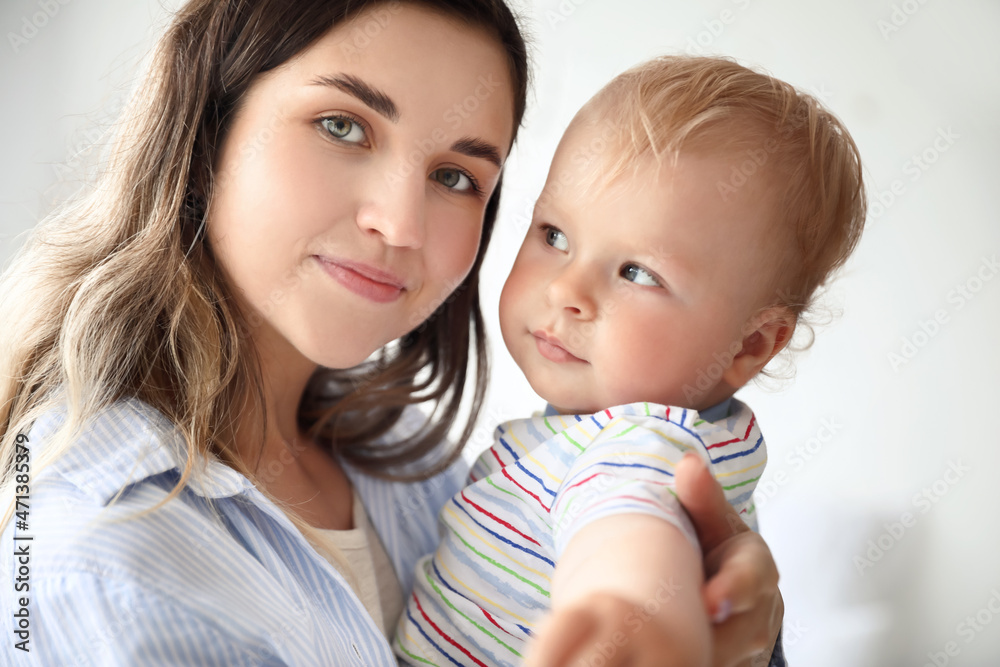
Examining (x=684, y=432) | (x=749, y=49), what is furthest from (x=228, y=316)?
(x=749, y=49)

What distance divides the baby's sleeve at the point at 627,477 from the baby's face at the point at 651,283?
0.16 metres

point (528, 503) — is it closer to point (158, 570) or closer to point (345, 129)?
point (158, 570)

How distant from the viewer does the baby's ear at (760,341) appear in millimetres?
1140

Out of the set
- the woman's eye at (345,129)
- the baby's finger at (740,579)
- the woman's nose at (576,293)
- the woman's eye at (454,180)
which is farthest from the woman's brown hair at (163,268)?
the baby's finger at (740,579)

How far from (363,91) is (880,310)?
1548mm

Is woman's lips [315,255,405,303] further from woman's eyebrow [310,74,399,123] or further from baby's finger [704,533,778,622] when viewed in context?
baby's finger [704,533,778,622]

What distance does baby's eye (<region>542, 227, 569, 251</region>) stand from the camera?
1.17 m

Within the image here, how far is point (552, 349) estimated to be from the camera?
1139 millimetres

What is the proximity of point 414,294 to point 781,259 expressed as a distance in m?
0.57

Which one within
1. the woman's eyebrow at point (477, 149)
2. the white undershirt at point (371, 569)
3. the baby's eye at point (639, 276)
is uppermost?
the woman's eyebrow at point (477, 149)

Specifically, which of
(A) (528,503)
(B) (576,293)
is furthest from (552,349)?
(A) (528,503)

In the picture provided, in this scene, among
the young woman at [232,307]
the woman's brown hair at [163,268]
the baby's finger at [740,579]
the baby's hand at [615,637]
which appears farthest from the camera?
the woman's brown hair at [163,268]

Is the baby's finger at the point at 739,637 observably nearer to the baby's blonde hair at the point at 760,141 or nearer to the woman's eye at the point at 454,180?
the baby's blonde hair at the point at 760,141

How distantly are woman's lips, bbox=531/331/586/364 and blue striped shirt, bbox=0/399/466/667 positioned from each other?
45 centimetres
